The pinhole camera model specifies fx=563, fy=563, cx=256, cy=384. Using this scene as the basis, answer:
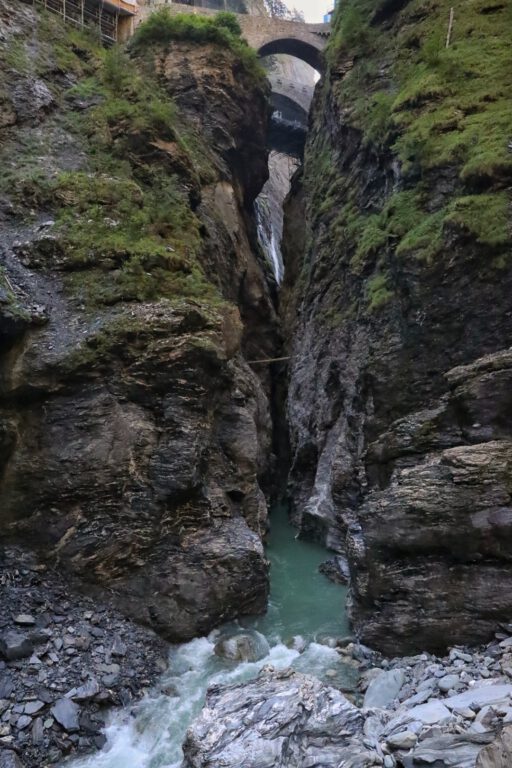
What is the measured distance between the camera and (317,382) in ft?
76.5

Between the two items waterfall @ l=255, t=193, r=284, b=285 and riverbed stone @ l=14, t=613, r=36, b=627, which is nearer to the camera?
riverbed stone @ l=14, t=613, r=36, b=627

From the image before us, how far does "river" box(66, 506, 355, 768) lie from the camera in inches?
325

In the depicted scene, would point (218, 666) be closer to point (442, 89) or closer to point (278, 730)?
point (278, 730)

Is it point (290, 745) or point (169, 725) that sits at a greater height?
point (290, 745)

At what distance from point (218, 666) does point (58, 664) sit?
9.52ft

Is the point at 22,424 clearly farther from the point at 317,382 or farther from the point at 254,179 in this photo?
the point at 254,179

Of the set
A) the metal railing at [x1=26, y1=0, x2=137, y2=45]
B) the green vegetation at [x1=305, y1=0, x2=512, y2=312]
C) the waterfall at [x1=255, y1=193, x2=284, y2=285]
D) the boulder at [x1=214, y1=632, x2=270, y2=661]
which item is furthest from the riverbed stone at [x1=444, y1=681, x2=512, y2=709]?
the waterfall at [x1=255, y1=193, x2=284, y2=285]

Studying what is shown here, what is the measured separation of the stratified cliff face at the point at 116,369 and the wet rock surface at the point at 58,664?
52 cm

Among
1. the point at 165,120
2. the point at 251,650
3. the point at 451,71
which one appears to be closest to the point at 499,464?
the point at 251,650

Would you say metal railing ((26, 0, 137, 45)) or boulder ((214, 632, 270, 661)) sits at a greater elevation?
metal railing ((26, 0, 137, 45))

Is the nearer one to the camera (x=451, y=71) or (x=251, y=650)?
(x=251, y=650)

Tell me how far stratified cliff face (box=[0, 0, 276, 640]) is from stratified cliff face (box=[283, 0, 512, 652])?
141 inches

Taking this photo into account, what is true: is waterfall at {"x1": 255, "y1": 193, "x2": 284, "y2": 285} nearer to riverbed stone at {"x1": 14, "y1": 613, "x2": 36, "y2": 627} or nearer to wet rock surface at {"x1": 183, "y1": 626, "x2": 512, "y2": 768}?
riverbed stone at {"x1": 14, "y1": 613, "x2": 36, "y2": 627}

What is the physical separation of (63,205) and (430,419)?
1051 centimetres
